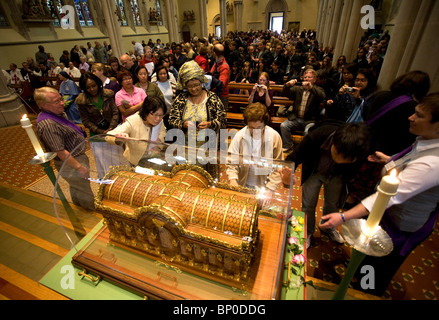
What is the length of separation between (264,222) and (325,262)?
122 cm

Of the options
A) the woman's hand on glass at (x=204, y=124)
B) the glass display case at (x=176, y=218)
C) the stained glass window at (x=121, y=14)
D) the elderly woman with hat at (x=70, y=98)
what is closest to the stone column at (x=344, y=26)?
the woman's hand on glass at (x=204, y=124)

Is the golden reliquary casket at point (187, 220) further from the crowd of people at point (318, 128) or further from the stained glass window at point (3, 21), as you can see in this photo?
the stained glass window at point (3, 21)

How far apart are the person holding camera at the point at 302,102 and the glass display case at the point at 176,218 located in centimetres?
235

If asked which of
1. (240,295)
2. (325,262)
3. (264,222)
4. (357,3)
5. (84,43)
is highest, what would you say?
(357,3)

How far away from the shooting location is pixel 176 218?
4.82 ft

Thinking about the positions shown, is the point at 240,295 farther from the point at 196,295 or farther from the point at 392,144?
the point at 392,144

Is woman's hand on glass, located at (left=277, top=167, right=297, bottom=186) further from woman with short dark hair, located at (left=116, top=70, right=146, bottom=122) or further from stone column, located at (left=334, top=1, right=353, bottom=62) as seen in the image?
stone column, located at (left=334, top=1, right=353, bottom=62)

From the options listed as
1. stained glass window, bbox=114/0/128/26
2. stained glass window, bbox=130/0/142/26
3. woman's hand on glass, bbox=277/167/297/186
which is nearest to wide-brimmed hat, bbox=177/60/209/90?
woman's hand on glass, bbox=277/167/297/186

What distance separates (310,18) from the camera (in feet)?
87.2

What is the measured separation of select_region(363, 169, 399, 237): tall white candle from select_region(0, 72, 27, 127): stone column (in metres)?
8.56

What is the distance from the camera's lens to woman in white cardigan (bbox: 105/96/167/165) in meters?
2.22

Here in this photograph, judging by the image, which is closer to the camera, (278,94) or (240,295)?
(240,295)

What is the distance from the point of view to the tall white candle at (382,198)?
0.83m
